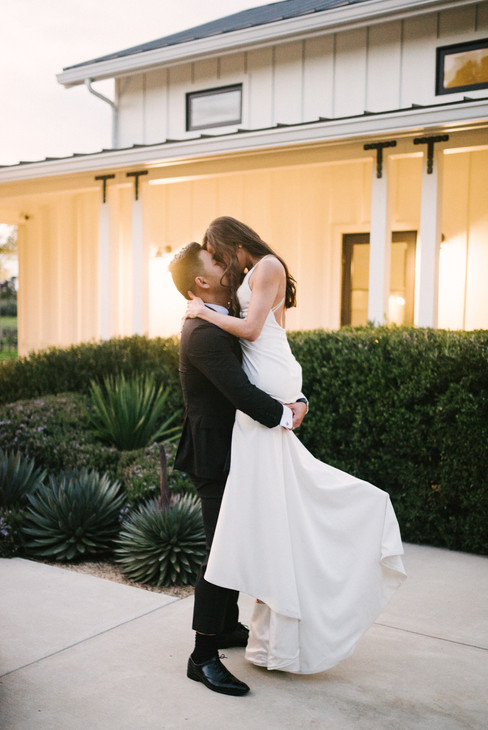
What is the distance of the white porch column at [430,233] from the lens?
23.3 ft

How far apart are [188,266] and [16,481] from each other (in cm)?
304

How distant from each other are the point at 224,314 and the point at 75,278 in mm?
9516

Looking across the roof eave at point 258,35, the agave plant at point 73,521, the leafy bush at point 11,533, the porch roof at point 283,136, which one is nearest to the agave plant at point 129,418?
the agave plant at point 73,521

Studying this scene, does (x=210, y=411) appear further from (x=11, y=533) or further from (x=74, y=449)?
(x=74, y=449)

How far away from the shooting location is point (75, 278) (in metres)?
12.0

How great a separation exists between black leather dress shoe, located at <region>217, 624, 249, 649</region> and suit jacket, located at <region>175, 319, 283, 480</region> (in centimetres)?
85

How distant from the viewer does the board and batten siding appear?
8.51 m

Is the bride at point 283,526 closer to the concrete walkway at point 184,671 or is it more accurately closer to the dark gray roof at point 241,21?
the concrete walkway at point 184,671

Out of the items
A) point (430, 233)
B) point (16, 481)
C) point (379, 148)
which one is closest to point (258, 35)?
point (379, 148)

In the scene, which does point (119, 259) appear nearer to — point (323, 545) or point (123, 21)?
point (323, 545)

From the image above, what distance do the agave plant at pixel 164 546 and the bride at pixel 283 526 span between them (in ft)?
4.41

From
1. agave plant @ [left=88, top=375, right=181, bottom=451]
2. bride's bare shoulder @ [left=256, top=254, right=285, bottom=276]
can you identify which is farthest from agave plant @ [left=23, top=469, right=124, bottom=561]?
bride's bare shoulder @ [left=256, top=254, right=285, bottom=276]

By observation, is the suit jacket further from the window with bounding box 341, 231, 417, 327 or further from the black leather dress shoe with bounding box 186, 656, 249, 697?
the window with bounding box 341, 231, 417, 327

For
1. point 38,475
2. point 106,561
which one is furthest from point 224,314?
point 38,475
